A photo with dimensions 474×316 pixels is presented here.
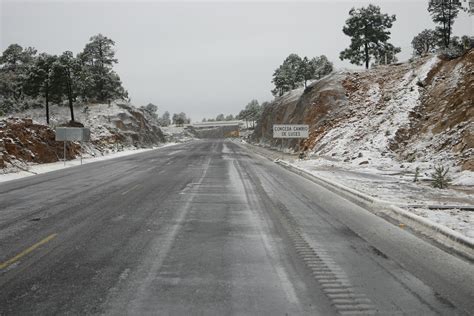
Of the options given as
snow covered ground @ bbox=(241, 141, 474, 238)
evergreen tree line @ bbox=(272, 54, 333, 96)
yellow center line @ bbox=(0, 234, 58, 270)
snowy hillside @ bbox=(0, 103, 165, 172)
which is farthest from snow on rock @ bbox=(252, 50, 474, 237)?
evergreen tree line @ bbox=(272, 54, 333, 96)

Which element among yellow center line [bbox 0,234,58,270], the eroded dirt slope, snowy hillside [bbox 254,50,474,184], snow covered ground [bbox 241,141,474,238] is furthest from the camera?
the eroded dirt slope

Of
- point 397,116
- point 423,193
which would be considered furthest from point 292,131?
point 423,193

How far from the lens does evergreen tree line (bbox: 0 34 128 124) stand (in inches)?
1903

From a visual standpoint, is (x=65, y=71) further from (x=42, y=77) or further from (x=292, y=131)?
(x=292, y=131)

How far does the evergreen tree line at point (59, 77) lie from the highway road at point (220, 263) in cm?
4290

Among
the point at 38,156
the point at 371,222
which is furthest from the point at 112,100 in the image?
the point at 371,222

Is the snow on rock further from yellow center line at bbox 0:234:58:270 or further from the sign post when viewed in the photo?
yellow center line at bbox 0:234:58:270

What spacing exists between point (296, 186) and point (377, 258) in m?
8.88

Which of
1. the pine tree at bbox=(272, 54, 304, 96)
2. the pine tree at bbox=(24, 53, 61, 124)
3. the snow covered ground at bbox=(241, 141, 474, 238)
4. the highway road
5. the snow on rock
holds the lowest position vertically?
the highway road

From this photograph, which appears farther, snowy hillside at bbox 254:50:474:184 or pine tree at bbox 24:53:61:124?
pine tree at bbox 24:53:61:124

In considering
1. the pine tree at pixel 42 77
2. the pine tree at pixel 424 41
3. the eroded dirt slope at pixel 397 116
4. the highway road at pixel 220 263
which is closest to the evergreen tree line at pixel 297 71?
the pine tree at pixel 424 41

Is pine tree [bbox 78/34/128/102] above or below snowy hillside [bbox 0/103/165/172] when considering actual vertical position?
above

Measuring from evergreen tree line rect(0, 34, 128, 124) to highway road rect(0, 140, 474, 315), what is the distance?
141 feet

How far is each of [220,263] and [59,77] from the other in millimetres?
49494
